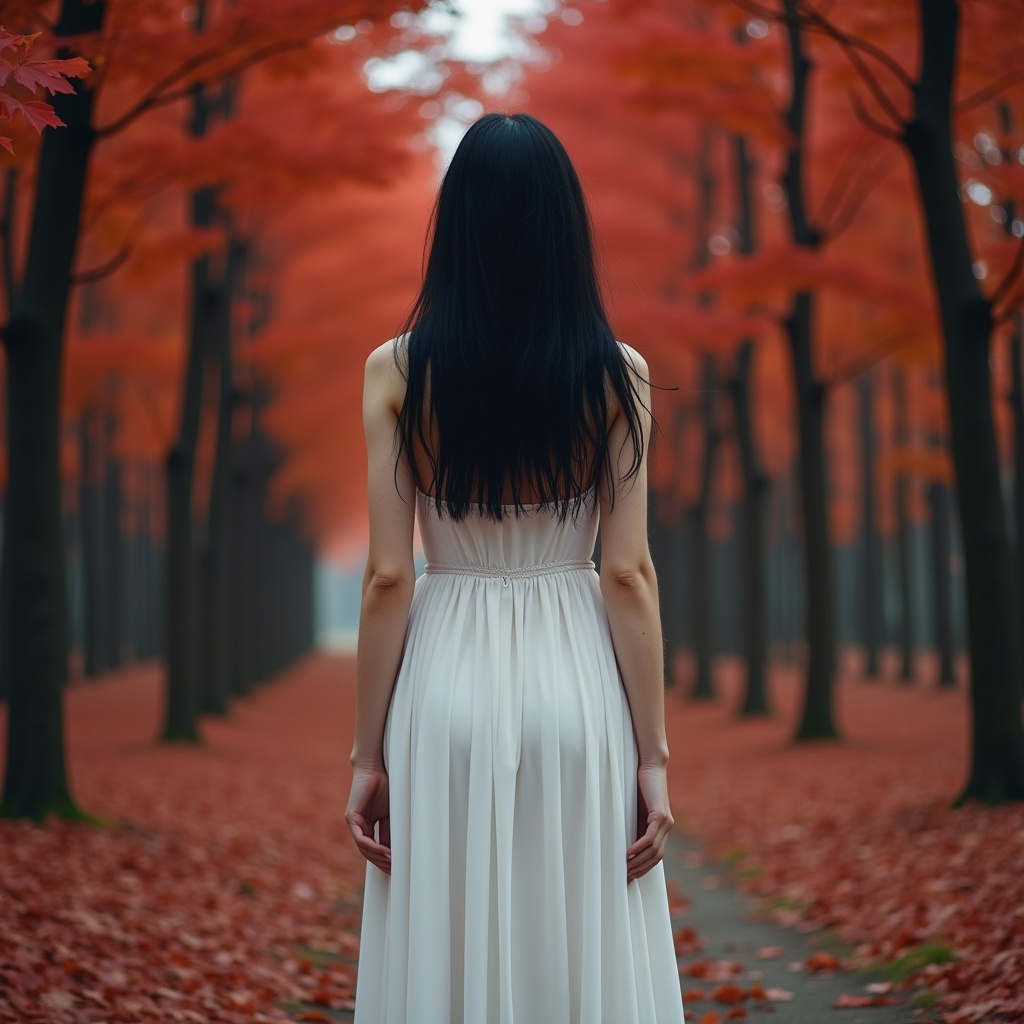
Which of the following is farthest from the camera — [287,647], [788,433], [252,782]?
[287,647]

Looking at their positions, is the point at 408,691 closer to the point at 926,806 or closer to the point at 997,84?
the point at 926,806

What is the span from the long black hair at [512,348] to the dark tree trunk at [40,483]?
539 centimetres

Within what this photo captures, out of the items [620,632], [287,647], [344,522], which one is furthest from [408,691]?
[344,522]

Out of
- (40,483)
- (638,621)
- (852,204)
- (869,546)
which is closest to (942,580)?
(869,546)

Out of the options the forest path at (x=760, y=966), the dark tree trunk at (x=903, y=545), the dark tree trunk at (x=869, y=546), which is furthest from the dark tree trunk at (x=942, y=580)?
the forest path at (x=760, y=966)

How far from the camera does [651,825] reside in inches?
100

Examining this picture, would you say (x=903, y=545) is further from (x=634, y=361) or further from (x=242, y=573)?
(x=634, y=361)

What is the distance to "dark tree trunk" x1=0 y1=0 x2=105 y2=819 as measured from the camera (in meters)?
7.22

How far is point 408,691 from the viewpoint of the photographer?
2592mm

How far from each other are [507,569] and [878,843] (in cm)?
521

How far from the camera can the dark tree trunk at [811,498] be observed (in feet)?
41.5

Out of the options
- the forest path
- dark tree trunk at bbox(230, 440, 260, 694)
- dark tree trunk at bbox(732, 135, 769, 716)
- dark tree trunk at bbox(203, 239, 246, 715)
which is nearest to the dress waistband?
the forest path

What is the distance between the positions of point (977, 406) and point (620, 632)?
224 inches

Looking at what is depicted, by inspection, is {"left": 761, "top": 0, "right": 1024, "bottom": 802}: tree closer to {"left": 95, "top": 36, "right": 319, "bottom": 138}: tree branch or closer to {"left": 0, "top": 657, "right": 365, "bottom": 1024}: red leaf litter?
{"left": 95, "top": 36, "right": 319, "bottom": 138}: tree branch
